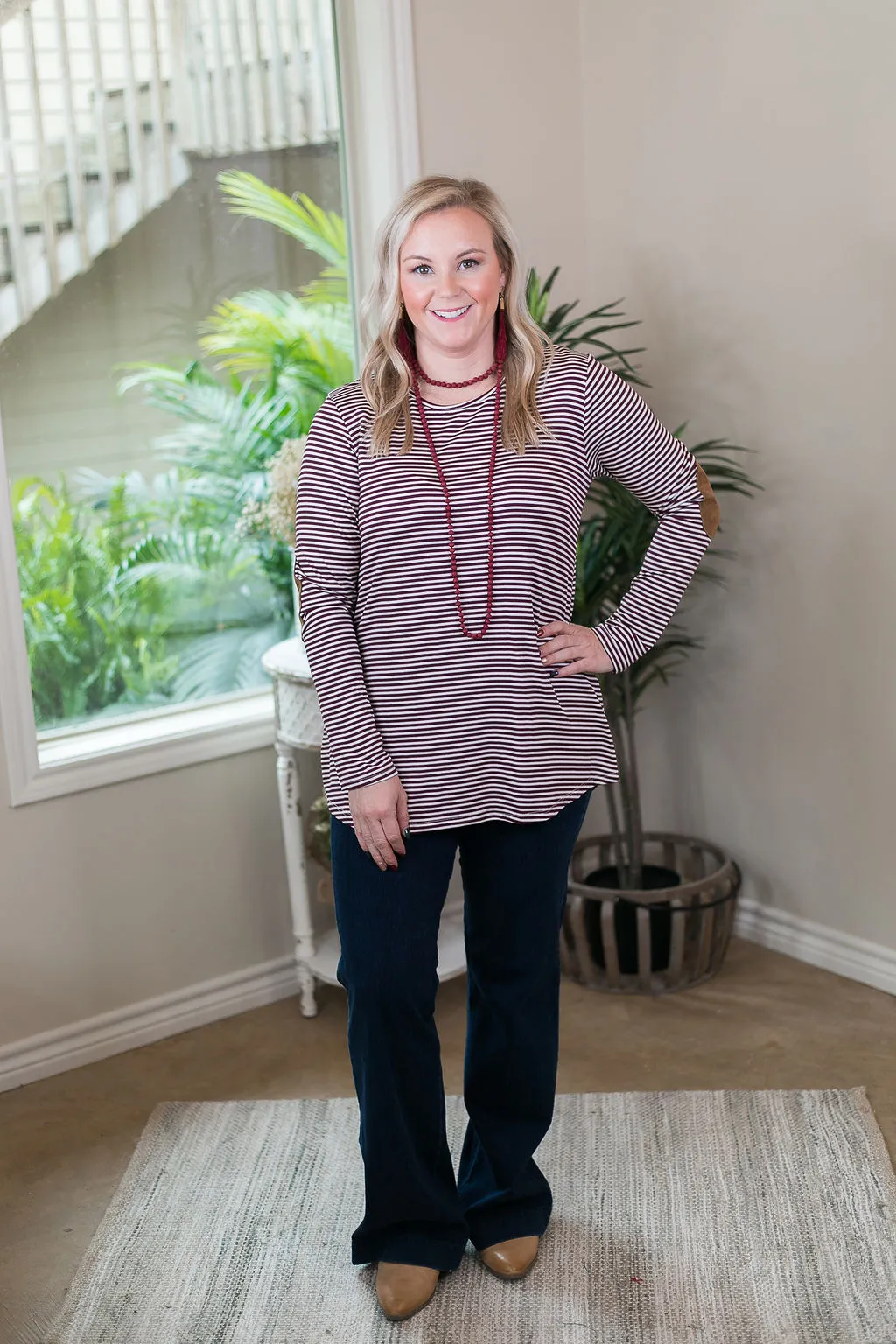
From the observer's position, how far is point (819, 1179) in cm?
211

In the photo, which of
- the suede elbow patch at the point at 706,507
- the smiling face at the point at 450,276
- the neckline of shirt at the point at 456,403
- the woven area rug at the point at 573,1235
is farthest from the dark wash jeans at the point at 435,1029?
the smiling face at the point at 450,276

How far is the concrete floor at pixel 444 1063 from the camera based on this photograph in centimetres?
224

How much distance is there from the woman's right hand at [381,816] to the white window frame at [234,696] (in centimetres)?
103

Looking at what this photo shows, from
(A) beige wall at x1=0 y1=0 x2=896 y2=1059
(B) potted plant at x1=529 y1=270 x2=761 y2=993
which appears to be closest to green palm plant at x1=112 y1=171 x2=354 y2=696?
A: (A) beige wall at x1=0 y1=0 x2=896 y2=1059

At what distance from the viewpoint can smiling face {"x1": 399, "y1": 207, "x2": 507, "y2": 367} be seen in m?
1.69

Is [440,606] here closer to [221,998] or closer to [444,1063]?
[444,1063]

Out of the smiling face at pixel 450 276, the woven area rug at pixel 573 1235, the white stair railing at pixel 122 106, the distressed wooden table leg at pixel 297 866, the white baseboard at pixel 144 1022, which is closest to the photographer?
the smiling face at pixel 450 276

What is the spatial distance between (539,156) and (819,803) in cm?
157

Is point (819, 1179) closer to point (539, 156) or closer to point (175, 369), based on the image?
point (175, 369)

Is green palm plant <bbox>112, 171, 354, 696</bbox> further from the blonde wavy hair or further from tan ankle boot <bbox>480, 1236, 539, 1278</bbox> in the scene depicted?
tan ankle boot <bbox>480, 1236, 539, 1278</bbox>

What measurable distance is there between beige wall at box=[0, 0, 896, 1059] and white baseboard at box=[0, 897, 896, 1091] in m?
0.03

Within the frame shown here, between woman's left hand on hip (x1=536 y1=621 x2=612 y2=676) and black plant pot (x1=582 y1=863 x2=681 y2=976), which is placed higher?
woman's left hand on hip (x1=536 y1=621 x2=612 y2=676)

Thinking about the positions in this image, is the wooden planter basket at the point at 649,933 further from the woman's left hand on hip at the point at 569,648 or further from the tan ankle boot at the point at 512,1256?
the woman's left hand on hip at the point at 569,648

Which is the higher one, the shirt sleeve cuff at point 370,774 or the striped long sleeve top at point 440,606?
the striped long sleeve top at point 440,606
